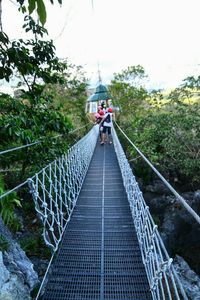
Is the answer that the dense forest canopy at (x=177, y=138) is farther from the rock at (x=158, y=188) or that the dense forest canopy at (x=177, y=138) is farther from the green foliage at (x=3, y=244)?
the green foliage at (x=3, y=244)

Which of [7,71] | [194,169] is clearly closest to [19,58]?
[7,71]

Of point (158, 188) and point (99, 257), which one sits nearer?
point (99, 257)

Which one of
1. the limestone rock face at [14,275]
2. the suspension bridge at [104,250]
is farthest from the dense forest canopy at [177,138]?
the limestone rock face at [14,275]

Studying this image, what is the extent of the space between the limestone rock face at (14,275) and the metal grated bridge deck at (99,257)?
0.19 m

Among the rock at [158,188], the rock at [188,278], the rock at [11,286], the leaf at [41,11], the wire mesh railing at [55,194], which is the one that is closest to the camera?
the leaf at [41,11]

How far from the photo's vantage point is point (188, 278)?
2.65m

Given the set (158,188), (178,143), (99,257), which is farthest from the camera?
(178,143)

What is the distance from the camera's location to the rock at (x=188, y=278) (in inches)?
89.8

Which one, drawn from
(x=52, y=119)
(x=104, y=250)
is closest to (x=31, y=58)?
(x=52, y=119)

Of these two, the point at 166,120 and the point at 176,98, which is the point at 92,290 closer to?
the point at 166,120

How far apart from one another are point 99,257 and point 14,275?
807 millimetres

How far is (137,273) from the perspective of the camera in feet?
5.98

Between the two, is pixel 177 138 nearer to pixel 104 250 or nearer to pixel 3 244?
pixel 104 250

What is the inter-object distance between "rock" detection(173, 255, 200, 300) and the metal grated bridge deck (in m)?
0.70
